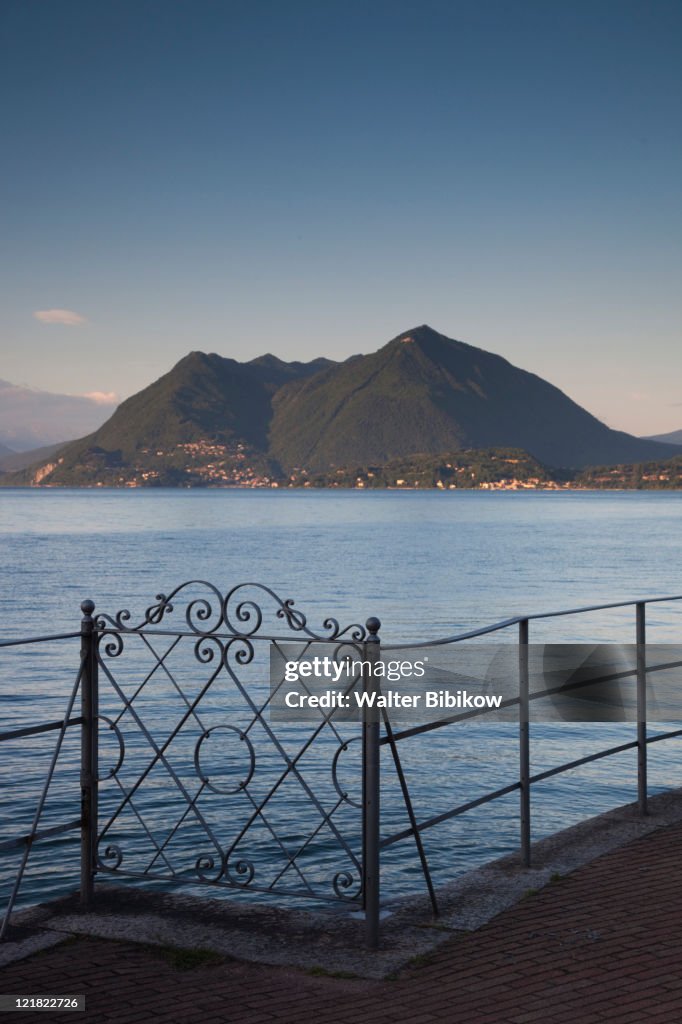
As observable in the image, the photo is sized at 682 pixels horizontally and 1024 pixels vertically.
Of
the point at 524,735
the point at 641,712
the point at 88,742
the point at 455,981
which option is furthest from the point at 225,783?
the point at 455,981

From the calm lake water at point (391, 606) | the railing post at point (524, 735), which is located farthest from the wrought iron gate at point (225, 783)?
the railing post at point (524, 735)

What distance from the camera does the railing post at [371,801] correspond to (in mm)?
5371

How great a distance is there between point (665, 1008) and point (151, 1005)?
2122 mm

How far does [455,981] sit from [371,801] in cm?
89

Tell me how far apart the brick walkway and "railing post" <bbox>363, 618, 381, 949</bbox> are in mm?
339

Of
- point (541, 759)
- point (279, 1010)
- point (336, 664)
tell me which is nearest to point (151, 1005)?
point (279, 1010)

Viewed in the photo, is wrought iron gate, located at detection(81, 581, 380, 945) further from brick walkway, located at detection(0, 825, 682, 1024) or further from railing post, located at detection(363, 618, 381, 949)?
brick walkway, located at detection(0, 825, 682, 1024)

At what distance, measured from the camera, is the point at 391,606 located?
121 ft

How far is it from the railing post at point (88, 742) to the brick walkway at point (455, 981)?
0.56 meters

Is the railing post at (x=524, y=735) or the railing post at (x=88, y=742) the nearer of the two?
the railing post at (x=88, y=742)

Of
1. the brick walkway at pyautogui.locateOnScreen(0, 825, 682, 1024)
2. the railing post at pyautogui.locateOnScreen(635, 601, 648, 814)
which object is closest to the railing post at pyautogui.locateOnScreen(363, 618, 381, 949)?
the brick walkway at pyautogui.locateOnScreen(0, 825, 682, 1024)

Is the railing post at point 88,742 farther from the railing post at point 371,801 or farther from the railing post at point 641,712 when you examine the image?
the railing post at point 641,712

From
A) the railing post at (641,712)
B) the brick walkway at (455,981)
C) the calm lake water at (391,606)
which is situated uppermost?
the railing post at (641,712)

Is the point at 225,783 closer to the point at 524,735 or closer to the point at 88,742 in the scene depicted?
the point at 524,735
